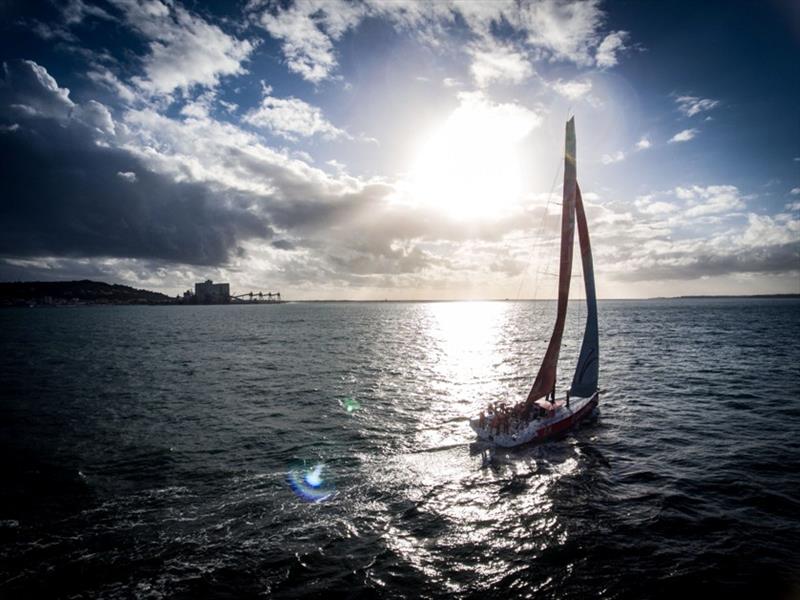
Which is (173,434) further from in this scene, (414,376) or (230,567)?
(414,376)

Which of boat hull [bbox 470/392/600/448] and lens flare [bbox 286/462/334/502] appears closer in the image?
lens flare [bbox 286/462/334/502]

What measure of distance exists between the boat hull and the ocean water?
2.48ft

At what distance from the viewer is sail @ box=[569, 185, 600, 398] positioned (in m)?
27.5

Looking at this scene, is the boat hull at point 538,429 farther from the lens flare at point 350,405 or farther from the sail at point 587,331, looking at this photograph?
the lens flare at point 350,405

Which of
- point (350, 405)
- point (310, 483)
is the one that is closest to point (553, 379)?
point (350, 405)

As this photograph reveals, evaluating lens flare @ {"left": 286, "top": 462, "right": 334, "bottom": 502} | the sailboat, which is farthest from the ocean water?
the sailboat

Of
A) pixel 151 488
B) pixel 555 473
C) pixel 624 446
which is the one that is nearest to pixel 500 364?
pixel 624 446

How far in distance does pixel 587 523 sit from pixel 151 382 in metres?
46.0

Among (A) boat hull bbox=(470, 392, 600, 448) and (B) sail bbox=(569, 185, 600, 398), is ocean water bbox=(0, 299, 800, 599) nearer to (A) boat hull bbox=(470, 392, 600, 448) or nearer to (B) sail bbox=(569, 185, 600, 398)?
(A) boat hull bbox=(470, 392, 600, 448)

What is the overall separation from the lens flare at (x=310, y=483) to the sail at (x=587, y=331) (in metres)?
19.0

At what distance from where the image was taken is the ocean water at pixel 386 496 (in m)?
13.7

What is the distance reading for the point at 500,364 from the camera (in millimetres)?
58938

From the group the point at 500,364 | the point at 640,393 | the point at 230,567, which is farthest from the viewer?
the point at 500,364

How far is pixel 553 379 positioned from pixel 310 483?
1796cm
